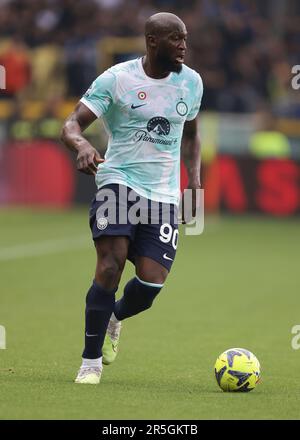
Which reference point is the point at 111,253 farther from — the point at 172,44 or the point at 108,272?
the point at 172,44

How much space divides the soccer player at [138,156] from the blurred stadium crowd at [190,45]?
16.5 metres

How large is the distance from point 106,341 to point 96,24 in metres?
18.4

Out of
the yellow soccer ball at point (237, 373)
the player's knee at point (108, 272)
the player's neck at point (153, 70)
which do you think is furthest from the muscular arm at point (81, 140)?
the yellow soccer ball at point (237, 373)

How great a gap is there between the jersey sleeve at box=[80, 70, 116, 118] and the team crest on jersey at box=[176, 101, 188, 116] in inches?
17.0

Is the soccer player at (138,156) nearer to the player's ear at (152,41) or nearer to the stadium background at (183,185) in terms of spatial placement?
the player's ear at (152,41)

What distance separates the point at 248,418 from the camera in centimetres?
628

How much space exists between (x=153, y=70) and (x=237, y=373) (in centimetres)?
196

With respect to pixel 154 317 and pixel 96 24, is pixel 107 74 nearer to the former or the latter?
pixel 154 317

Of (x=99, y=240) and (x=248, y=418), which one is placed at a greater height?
(x=99, y=240)

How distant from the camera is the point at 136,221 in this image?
7527 millimetres

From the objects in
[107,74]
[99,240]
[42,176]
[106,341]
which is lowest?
[42,176]

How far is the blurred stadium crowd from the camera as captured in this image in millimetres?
24531

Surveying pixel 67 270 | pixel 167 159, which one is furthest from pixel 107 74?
pixel 67 270

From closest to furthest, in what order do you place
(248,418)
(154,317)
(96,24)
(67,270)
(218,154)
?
(248,418) → (154,317) → (67,270) → (218,154) → (96,24)
